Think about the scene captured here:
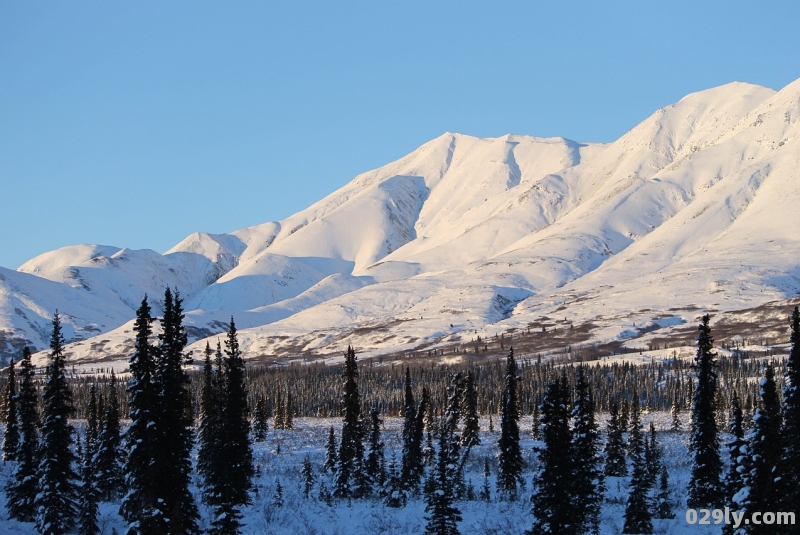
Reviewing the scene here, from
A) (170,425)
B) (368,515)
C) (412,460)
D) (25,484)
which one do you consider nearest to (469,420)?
(412,460)

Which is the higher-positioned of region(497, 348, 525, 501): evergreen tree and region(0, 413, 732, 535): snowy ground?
region(497, 348, 525, 501): evergreen tree

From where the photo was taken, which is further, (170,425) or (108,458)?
(108,458)

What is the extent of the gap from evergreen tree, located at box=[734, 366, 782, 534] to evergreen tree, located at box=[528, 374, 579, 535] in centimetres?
931

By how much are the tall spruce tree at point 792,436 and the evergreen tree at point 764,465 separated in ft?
1.38

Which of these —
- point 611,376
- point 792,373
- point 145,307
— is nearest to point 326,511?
point 145,307

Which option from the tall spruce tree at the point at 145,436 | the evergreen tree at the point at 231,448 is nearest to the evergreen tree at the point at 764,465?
the tall spruce tree at the point at 145,436

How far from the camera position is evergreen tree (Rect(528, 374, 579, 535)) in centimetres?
4609

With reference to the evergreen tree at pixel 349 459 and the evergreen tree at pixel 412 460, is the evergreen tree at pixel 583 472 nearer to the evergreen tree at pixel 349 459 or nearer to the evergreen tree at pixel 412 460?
the evergreen tree at pixel 412 460

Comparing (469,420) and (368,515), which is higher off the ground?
(469,420)

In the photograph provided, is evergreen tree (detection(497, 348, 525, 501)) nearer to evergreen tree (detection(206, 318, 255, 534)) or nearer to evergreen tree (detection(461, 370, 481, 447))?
evergreen tree (detection(461, 370, 481, 447))

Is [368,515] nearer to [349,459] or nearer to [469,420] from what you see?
[349,459]

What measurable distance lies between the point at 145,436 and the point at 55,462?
42.9ft

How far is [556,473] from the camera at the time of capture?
46219mm

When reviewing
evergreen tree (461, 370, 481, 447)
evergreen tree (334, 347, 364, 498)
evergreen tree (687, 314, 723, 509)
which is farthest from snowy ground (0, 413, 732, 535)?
evergreen tree (461, 370, 481, 447)
